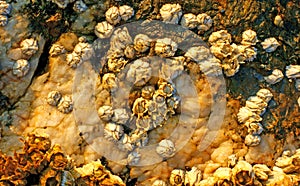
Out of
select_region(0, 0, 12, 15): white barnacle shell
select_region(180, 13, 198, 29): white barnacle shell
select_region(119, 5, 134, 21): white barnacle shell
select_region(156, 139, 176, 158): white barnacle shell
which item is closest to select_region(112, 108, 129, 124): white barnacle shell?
select_region(156, 139, 176, 158): white barnacle shell

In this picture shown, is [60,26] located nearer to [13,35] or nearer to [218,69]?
[13,35]

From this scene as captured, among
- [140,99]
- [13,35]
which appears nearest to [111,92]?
[140,99]

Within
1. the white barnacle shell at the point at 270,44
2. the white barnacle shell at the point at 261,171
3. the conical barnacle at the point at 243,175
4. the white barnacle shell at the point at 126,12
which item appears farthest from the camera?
the white barnacle shell at the point at 270,44

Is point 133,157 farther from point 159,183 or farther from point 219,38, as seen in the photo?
point 219,38

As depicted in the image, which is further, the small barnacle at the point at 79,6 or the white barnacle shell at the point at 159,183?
the small barnacle at the point at 79,6

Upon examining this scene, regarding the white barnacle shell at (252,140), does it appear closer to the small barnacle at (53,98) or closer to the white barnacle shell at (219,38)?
the white barnacle shell at (219,38)

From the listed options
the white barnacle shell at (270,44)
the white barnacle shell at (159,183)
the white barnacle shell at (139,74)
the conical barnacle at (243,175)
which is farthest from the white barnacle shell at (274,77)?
the white barnacle shell at (159,183)

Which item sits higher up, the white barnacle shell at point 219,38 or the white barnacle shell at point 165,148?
the white barnacle shell at point 219,38
